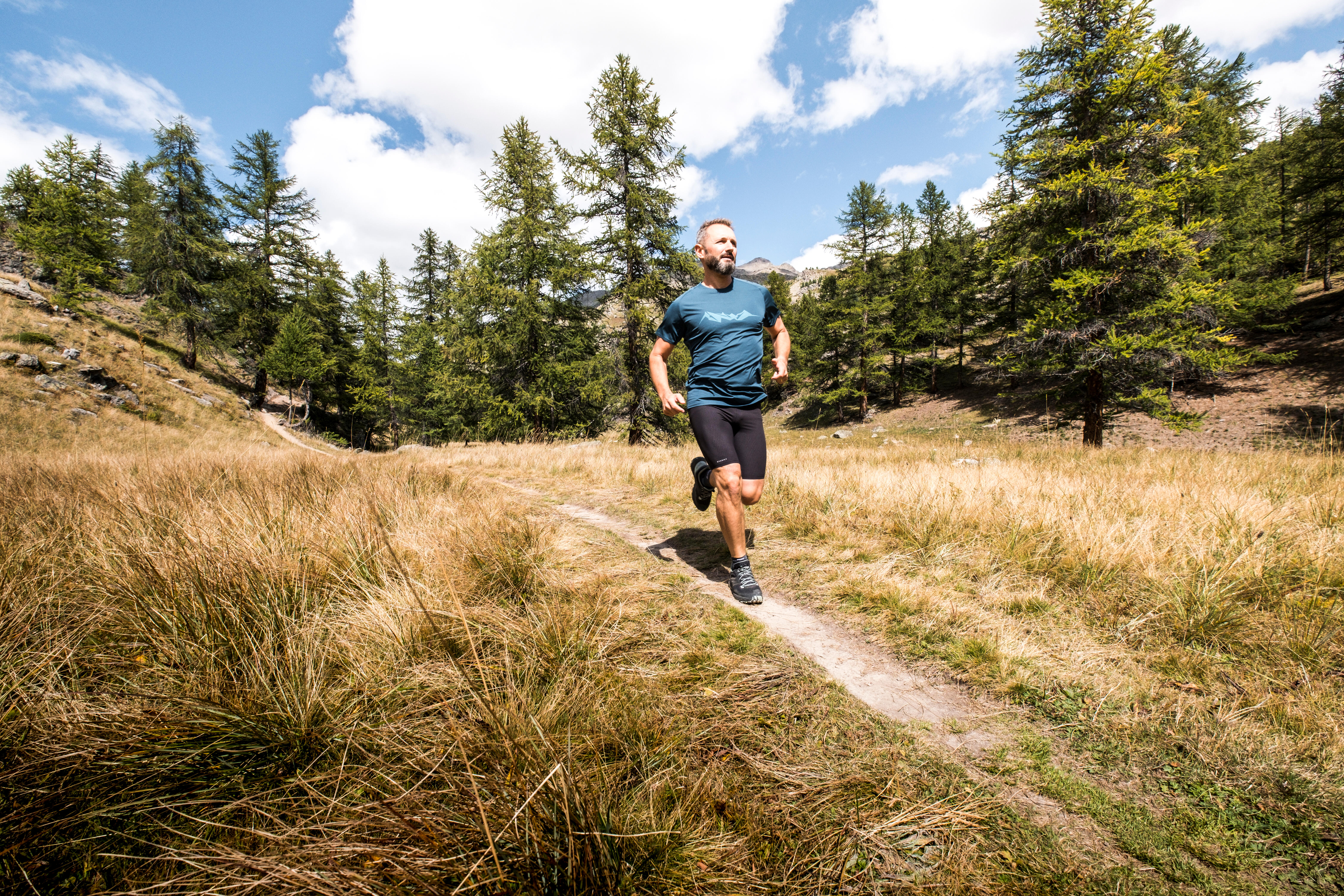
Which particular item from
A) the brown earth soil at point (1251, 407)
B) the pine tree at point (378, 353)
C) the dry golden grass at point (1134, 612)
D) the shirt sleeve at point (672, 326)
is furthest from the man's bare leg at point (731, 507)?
the pine tree at point (378, 353)

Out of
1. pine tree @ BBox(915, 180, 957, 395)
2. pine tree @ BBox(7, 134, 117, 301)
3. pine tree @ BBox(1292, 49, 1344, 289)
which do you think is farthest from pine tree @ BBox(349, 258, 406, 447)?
pine tree @ BBox(1292, 49, 1344, 289)

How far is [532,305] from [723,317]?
15754mm

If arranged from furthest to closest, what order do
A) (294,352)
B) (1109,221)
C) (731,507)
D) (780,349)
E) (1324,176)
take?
(294,352) < (1324,176) < (1109,221) < (780,349) < (731,507)

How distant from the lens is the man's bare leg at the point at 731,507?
10.5ft

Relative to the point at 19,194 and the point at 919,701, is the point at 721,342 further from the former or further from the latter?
the point at 19,194

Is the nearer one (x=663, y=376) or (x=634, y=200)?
(x=663, y=376)

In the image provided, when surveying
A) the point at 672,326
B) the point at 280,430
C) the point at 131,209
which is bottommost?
the point at 672,326

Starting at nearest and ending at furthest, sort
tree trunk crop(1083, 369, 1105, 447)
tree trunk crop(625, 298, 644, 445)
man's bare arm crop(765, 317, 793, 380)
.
A: man's bare arm crop(765, 317, 793, 380) → tree trunk crop(1083, 369, 1105, 447) → tree trunk crop(625, 298, 644, 445)

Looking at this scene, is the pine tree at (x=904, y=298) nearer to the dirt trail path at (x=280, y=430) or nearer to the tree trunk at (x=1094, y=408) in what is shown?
the tree trunk at (x=1094, y=408)

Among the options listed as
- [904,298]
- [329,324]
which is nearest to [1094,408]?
[904,298]

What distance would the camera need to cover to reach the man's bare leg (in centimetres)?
320

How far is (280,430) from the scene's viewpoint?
25.3 metres

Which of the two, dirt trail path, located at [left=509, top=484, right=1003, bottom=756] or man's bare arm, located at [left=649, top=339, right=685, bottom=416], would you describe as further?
man's bare arm, located at [left=649, top=339, right=685, bottom=416]

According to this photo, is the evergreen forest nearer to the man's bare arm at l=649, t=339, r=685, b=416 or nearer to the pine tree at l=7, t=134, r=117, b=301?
the pine tree at l=7, t=134, r=117, b=301
